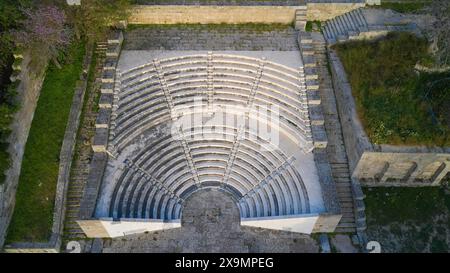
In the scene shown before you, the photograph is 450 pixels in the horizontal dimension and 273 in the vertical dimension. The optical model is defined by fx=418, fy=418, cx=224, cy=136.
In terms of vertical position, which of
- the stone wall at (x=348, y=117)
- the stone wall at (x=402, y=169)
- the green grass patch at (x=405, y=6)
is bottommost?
the stone wall at (x=402, y=169)

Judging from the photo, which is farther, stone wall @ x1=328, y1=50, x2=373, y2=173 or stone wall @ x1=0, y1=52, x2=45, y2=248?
stone wall @ x1=328, y1=50, x2=373, y2=173

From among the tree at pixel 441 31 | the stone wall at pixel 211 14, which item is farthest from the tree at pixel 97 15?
the tree at pixel 441 31

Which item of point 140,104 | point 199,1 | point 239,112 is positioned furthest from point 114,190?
point 199,1

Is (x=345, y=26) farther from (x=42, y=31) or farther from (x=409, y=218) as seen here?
(x=42, y=31)

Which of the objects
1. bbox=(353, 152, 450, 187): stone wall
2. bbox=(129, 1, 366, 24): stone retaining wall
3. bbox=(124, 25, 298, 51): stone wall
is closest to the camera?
bbox=(353, 152, 450, 187): stone wall

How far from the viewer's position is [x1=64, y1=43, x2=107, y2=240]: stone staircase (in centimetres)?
2111

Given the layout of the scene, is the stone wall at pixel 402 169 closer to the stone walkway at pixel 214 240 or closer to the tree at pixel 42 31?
the stone walkway at pixel 214 240

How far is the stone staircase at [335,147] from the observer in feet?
71.1

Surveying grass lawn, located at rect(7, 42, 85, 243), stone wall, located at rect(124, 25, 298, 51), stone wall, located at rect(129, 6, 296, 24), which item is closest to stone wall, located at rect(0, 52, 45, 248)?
grass lawn, located at rect(7, 42, 85, 243)

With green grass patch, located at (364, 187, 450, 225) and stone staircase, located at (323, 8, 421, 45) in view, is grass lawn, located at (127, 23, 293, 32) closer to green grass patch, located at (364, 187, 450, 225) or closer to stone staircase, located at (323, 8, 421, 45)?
stone staircase, located at (323, 8, 421, 45)

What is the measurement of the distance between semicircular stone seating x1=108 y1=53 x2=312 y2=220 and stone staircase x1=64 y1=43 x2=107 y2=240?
4.63 feet

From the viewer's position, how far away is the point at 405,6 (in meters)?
27.1

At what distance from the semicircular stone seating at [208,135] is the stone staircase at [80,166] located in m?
1.41

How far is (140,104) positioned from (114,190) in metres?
5.38
